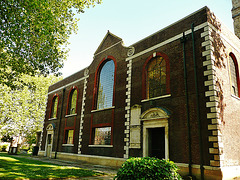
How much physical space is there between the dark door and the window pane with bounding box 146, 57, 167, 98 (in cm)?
238

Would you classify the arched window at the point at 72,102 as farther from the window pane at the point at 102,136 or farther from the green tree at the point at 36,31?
the green tree at the point at 36,31

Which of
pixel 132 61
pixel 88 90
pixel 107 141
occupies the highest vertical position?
pixel 132 61

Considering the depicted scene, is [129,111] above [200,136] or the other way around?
above

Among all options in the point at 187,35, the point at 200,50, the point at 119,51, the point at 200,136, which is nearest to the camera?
the point at 200,136

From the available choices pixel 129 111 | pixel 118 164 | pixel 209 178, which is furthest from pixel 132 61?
pixel 209 178

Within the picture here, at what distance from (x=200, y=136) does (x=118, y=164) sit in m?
6.57

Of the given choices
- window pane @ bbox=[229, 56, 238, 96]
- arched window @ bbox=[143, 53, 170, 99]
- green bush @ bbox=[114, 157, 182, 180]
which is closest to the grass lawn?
green bush @ bbox=[114, 157, 182, 180]

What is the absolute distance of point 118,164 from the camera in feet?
45.6

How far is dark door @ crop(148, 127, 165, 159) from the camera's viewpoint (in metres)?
12.1

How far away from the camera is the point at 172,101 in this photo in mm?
11773

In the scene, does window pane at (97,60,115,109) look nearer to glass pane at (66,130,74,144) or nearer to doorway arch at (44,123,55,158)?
glass pane at (66,130,74,144)

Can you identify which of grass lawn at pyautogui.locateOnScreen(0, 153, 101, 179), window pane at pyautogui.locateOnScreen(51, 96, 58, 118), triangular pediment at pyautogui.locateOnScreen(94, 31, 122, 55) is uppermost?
triangular pediment at pyautogui.locateOnScreen(94, 31, 122, 55)

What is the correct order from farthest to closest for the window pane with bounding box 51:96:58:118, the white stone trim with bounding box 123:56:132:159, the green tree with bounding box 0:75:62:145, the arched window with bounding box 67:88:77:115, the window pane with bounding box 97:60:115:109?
the green tree with bounding box 0:75:62:145 → the window pane with bounding box 51:96:58:118 → the arched window with bounding box 67:88:77:115 → the window pane with bounding box 97:60:115:109 → the white stone trim with bounding box 123:56:132:159

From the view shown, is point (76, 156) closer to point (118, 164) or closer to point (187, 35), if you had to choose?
point (118, 164)
